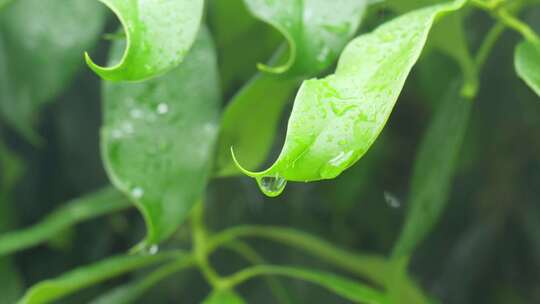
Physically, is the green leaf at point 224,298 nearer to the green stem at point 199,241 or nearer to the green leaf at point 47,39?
the green stem at point 199,241

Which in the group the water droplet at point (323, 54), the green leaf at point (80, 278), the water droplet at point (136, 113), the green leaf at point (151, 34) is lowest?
the green leaf at point (80, 278)

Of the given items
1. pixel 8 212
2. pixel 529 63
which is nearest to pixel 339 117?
pixel 529 63

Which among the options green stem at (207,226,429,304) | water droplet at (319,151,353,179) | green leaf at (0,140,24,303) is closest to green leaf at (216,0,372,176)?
water droplet at (319,151,353,179)

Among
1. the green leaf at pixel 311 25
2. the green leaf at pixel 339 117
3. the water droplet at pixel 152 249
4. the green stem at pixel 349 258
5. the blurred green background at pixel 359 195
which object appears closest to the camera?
the green leaf at pixel 339 117

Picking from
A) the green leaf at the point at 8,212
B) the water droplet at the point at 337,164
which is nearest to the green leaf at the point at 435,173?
the water droplet at the point at 337,164

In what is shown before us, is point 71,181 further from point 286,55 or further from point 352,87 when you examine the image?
point 352,87

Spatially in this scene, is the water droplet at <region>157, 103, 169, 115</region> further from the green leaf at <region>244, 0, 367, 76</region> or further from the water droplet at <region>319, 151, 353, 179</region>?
the water droplet at <region>319, 151, 353, 179</region>
